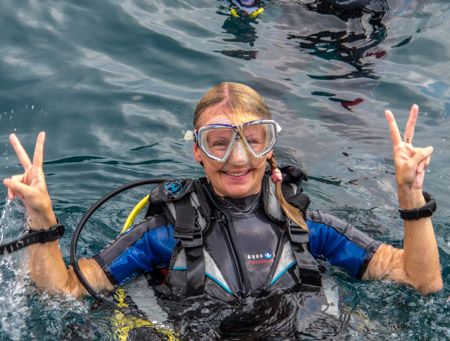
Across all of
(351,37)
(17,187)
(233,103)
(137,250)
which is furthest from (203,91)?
(17,187)

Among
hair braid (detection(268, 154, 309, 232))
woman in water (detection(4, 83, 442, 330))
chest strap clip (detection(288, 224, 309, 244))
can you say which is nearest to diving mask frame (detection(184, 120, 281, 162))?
woman in water (detection(4, 83, 442, 330))

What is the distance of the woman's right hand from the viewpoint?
131 inches

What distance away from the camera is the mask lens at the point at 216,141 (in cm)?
373

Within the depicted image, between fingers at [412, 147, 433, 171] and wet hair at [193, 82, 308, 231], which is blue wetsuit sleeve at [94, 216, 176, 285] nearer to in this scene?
wet hair at [193, 82, 308, 231]

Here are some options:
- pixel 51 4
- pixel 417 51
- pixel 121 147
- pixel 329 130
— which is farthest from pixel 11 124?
pixel 417 51

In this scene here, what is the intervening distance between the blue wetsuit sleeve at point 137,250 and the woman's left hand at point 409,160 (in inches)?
47.6

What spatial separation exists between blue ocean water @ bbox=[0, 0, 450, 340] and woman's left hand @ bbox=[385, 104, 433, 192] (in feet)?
2.24

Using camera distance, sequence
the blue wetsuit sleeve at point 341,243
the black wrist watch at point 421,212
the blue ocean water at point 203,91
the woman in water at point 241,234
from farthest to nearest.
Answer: the blue ocean water at point 203,91 < the blue wetsuit sleeve at point 341,243 < the woman in water at point 241,234 < the black wrist watch at point 421,212

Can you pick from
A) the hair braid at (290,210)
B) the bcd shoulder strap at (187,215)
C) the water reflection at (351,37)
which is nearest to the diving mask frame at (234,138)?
the hair braid at (290,210)

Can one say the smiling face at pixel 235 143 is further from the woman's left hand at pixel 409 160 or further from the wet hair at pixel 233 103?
the woman's left hand at pixel 409 160

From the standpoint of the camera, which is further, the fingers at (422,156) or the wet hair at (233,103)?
the wet hair at (233,103)

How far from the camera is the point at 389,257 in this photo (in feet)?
12.9

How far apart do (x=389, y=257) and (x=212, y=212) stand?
95 cm

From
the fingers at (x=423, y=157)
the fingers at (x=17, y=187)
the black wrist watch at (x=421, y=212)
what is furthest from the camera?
the black wrist watch at (x=421, y=212)
